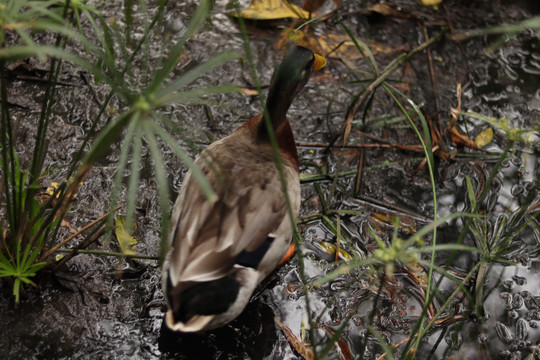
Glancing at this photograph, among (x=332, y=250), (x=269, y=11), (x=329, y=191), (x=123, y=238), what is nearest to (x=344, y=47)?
(x=269, y=11)

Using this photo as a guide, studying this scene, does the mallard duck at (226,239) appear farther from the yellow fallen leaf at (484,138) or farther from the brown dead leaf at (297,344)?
the yellow fallen leaf at (484,138)

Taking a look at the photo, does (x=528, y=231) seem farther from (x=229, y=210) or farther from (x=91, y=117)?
(x=91, y=117)

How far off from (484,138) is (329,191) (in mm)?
1086

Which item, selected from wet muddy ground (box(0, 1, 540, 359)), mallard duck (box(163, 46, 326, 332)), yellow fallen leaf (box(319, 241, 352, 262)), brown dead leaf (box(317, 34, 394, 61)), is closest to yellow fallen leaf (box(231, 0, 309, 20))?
wet muddy ground (box(0, 1, 540, 359))

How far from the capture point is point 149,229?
278 centimetres

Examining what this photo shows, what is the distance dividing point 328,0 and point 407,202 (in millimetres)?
1663

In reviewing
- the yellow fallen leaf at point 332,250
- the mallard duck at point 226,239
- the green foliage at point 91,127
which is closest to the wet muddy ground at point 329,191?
the yellow fallen leaf at point 332,250

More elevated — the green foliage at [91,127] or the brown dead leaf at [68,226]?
the green foliage at [91,127]

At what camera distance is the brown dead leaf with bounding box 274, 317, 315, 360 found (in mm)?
2439

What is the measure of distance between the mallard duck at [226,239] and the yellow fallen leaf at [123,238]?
35 centimetres

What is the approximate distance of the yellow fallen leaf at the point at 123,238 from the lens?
2.62m

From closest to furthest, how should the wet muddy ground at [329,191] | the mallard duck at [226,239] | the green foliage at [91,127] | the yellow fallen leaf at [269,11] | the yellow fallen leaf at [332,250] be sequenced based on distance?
the green foliage at [91,127] → the mallard duck at [226,239] → the wet muddy ground at [329,191] → the yellow fallen leaf at [332,250] → the yellow fallen leaf at [269,11]

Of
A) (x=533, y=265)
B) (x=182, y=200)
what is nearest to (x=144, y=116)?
(x=182, y=200)

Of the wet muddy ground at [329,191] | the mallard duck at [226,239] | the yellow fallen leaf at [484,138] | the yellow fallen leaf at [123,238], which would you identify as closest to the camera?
the mallard duck at [226,239]
